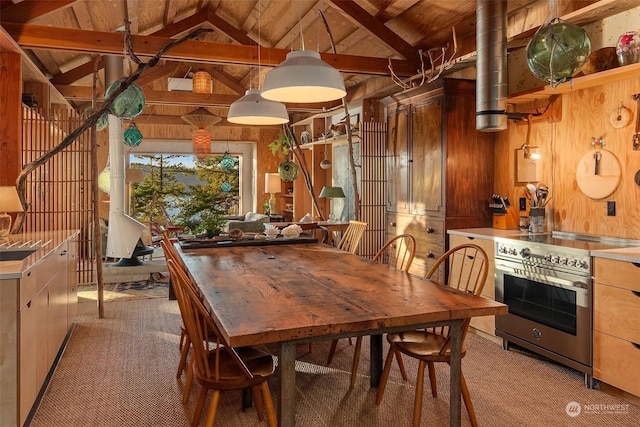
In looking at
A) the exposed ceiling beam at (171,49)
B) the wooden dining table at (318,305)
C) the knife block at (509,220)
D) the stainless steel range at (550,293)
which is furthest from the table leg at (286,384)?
the exposed ceiling beam at (171,49)

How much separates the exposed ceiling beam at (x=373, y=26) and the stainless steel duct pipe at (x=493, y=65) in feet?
5.28

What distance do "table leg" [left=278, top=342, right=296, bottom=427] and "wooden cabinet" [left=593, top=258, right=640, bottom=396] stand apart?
6.90ft

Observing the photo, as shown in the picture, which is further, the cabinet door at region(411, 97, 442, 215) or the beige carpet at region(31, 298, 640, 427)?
the cabinet door at region(411, 97, 442, 215)

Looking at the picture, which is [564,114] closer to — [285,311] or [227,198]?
[285,311]

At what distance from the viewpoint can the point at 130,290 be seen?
6.13m

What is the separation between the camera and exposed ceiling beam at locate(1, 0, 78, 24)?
433 centimetres

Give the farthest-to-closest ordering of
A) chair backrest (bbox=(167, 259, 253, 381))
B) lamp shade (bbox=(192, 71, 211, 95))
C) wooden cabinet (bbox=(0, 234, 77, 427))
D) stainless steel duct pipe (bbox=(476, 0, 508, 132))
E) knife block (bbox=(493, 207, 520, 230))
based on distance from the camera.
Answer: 1. lamp shade (bbox=(192, 71, 211, 95))
2. knife block (bbox=(493, 207, 520, 230))
3. stainless steel duct pipe (bbox=(476, 0, 508, 132))
4. wooden cabinet (bbox=(0, 234, 77, 427))
5. chair backrest (bbox=(167, 259, 253, 381))

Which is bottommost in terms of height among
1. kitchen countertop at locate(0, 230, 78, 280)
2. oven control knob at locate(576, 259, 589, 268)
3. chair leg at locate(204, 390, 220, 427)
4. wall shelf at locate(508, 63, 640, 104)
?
chair leg at locate(204, 390, 220, 427)

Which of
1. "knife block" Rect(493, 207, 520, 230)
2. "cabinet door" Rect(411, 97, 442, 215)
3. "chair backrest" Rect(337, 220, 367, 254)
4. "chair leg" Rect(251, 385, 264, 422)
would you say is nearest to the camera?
"chair leg" Rect(251, 385, 264, 422)

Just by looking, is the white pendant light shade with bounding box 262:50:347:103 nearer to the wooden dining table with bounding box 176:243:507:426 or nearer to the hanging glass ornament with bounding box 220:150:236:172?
the wooden dining table with bounding box 176:243:507:426

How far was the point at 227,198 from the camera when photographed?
11266 millimetres

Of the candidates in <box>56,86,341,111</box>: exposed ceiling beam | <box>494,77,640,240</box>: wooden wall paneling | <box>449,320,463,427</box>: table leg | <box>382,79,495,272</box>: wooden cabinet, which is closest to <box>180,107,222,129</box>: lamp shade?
<box>56,86,341,111</box>: exposed ceiling beam

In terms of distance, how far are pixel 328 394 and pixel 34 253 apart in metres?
2.03

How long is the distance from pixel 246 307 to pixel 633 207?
2.87m
